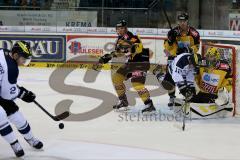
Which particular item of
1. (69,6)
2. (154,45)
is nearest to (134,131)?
(154,45)

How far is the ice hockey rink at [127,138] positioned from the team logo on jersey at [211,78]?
0.51 m

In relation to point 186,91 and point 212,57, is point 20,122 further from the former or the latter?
point 212,57

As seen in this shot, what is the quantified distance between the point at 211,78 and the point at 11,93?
327 centimetres

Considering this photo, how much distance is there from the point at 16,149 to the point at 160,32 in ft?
29.4

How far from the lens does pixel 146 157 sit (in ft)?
16.7

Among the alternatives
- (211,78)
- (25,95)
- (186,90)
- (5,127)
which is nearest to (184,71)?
(186,90)

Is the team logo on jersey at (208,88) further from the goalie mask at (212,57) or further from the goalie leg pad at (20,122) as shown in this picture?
the goalie leg pad at (20,122)

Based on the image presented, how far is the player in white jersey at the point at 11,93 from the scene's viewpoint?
4.70 m

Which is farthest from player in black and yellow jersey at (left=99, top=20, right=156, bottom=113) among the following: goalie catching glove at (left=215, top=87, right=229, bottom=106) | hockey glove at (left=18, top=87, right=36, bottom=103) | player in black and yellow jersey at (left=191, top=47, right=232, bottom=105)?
hockey glove at (left=18, top=87, right=36, bottom=103)

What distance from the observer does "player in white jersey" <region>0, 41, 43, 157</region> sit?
470cm

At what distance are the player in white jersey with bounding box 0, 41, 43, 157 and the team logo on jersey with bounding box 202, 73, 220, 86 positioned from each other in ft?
9.60

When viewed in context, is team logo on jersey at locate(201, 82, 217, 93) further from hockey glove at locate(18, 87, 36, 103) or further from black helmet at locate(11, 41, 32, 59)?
black helmet at locate(11, 41, 32, 59)

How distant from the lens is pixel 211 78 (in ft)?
23.8

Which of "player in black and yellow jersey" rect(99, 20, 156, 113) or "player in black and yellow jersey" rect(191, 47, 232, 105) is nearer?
"player in black and yellow jersey" rect(191, 47, 232, 105)
